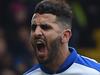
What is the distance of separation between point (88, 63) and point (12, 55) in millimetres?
3369

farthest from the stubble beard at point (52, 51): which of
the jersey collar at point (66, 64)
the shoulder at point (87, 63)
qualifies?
the shoulder at point (87, 63)

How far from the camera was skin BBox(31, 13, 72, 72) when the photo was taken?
4574 mm

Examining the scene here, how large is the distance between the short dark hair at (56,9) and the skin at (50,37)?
39 millimetres

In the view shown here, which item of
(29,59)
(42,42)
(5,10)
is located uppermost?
(42,42)

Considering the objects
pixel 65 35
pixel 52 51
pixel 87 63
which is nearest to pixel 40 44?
pixel 52 51

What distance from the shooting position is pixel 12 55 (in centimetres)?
806

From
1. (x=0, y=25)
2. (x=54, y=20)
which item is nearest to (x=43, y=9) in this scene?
(x=54, y=20)

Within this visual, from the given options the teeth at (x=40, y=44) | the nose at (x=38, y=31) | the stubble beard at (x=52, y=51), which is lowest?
the stubble beard at (x=52, y=51)

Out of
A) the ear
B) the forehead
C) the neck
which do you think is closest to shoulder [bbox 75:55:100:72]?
the neck

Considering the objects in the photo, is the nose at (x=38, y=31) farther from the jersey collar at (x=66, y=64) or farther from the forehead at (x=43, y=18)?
the jersey collar at (x=66, y=64)

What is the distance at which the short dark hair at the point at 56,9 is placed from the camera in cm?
466

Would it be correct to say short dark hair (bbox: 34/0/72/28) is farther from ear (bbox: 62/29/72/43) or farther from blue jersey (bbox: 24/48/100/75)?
blue jersey (bbox: 24/48/100/75)

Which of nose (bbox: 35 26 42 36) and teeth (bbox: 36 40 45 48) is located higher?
nose (bbox: 35 26 42 36)

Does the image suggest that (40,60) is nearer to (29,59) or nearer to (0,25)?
(29,59)
